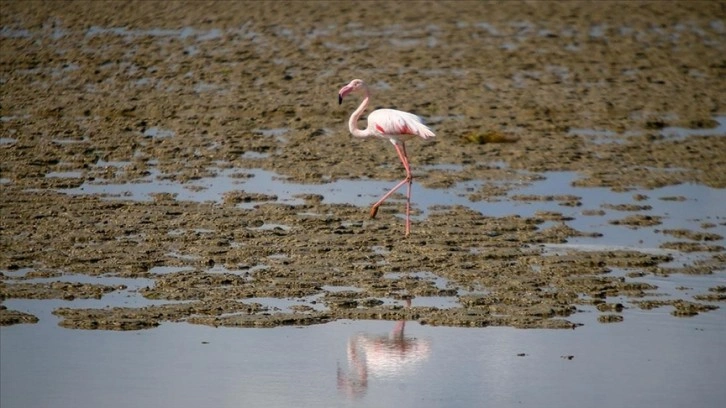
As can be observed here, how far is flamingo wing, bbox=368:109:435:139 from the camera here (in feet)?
44.8

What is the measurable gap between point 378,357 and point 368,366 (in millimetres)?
182

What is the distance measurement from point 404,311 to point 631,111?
9264 millimetres

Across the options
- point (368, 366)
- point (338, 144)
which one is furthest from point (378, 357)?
point (338, 144)

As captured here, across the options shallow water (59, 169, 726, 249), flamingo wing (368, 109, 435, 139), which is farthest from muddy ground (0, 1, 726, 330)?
flamingo wing (368, 109, 435, 139)

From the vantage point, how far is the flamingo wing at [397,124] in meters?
13.6

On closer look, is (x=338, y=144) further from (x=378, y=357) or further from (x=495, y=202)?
(x=378, y=357)

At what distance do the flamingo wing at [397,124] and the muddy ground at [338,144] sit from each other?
89 cm

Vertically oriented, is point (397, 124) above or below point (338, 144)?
above

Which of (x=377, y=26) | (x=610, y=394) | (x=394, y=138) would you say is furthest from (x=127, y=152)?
(x=377, y=26)

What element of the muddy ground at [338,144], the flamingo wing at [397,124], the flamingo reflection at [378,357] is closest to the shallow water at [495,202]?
the muddy ground at [338,144]

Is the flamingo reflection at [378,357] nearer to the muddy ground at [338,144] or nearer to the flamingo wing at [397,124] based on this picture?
the muddy ground at [338,144]

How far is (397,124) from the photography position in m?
13.8

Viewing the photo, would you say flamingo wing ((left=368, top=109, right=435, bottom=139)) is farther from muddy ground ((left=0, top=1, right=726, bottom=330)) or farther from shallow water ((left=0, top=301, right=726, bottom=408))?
shallow water ((left=0, top=301, right=726, bottom=408))

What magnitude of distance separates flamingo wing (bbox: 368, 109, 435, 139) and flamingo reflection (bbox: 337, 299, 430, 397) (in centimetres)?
415
